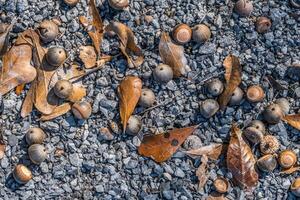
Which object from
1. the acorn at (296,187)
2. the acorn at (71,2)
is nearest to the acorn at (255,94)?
the acorn at (296,187)

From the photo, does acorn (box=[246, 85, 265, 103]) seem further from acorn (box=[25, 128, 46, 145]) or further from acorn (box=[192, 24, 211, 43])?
acorn (box=[25, 128, 46, 145])

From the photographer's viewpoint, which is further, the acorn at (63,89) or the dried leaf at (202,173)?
the dried leaf at (202,173)

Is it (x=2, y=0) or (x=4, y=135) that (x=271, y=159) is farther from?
(x=2, y=0)

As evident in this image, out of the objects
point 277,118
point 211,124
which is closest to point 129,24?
Answer: point 211,124

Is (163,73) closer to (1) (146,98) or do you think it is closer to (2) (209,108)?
(1) (146,98)

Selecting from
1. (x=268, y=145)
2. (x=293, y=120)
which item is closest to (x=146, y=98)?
(x=268, y=145)

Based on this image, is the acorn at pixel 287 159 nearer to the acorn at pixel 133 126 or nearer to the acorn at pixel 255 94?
the acorn at pixel 255 94

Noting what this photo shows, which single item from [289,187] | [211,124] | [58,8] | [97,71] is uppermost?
[58,8]

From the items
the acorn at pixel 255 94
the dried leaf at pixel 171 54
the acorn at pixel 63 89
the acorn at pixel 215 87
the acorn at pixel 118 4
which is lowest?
the acorn at pixel 255 94
